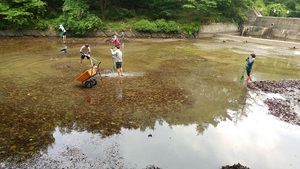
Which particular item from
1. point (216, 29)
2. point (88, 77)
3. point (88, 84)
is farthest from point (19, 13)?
point (216, 29)

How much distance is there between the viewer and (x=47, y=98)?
11.2m

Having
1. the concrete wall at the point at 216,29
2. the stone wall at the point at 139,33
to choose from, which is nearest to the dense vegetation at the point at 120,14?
the stone wall at the point at 139,33

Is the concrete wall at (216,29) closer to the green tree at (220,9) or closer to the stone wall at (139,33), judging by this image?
the stone wall at (139,33)

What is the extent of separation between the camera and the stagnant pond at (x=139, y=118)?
24.6ft

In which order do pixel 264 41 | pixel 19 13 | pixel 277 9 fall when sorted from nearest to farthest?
1. pixel 19 13
2. pixel 264 41
3. pixel 277 9

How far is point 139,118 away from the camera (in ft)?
32.3

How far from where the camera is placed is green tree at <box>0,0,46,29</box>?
24.6 m

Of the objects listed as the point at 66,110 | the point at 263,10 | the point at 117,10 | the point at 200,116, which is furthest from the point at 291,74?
the point at 263,10

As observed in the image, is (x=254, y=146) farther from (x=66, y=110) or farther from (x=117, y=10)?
(x=117, y=10)

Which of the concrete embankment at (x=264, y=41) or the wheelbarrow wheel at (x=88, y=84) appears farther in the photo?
the concrete embankment at (x=264, y=41)

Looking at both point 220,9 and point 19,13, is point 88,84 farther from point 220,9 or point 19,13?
point 220,9

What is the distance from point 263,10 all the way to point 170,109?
35.8 m

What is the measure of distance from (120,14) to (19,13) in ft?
35.0

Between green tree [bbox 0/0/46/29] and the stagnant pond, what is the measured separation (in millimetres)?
7855
